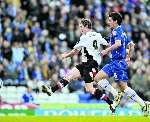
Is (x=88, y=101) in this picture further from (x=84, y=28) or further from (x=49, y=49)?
(x=84, y=28)

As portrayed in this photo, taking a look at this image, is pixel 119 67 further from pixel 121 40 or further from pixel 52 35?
pixel 52 35

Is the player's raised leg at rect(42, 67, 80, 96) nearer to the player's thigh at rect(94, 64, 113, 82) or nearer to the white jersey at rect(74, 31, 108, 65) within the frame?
the white jersey at rect(74, 31, 108, 65)

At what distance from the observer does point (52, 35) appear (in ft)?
97.4

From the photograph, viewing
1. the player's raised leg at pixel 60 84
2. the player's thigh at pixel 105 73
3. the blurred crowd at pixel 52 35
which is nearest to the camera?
the player's thigh at pixel 105 73

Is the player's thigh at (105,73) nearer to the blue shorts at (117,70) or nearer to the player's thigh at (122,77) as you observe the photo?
the blue shorts at (117,70)

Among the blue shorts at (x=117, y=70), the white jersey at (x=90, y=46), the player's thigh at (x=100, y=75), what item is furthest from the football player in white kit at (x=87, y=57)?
the blue shorts at (x=117, y=70)

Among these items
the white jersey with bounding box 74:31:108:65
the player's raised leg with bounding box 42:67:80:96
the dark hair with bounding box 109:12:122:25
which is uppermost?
the dark hair with bounding box 109:12:122:25

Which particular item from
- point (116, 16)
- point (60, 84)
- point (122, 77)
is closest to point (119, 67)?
point (122, 77)

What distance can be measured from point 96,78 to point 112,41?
1005 mm

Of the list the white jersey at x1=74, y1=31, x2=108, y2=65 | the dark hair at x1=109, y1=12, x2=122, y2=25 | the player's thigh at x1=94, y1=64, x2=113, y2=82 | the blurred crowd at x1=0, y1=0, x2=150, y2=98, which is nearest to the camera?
the player's thigh at x1=94, y1=64, x2=113, y2=82

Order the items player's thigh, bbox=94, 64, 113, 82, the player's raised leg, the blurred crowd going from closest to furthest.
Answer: player's thigh, bbox=94, 64, 113, 82
the player's raised leg
the blurred crowd

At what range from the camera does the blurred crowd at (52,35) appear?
27.2 meters

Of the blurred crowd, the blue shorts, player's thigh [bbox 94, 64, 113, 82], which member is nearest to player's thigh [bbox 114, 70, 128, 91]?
the blue shorts

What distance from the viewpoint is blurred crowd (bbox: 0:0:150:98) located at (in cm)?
2717
